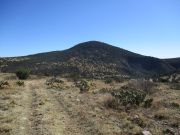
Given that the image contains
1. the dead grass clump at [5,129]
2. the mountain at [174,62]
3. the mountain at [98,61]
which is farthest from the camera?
the mountain at [174,62]

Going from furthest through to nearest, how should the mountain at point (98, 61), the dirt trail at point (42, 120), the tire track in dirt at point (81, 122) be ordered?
the mountain at point (98, 61), the tire track in dirt at point (81, 122), the dirt trail at point (42, 120)

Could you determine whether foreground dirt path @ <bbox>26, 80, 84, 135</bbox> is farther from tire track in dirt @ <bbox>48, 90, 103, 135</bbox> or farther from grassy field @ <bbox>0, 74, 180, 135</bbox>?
tire track in dirt @ <bbox>48, 90, 103, 135</bbox>

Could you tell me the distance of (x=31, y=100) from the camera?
20.4 meters

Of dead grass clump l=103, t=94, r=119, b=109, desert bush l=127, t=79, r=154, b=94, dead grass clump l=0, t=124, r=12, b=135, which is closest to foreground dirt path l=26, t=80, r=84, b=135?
dead grass clump l=0, t=124, r=12, b=135

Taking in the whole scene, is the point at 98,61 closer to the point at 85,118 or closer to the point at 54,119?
the point at 85,118

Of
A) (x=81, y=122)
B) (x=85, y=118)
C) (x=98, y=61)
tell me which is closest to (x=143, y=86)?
(x=85, y=118)

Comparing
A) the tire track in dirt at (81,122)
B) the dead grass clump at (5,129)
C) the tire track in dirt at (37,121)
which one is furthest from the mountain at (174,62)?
the dead grass clump at (5,129)

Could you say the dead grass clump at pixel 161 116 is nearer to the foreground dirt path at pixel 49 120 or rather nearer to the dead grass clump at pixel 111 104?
the dead grass clump at pixel 111 104

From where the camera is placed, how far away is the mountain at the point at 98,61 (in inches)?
3184

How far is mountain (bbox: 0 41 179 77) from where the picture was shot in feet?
265

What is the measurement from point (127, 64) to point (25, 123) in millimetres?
82722

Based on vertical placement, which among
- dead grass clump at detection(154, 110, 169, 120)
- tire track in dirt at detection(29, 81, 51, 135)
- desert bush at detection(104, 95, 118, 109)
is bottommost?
dead grass clump at detection(154, 110, 169, 120)

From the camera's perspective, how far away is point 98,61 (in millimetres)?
91812

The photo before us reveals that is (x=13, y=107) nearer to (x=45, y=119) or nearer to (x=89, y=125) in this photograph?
(x=45, y=119)
